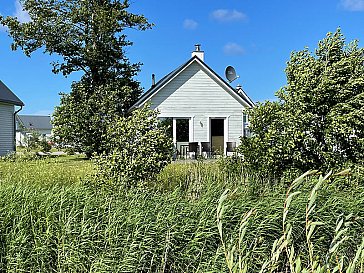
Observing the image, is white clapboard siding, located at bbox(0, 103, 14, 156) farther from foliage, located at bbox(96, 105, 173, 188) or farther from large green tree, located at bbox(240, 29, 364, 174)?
large green tree, located at bbox(240, 29, 364, 174)

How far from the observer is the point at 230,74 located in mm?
22422

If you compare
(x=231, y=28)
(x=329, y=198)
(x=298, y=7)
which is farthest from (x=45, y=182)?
(x=231, y=28)

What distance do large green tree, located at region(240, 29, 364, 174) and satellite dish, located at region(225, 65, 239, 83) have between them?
1506 cm

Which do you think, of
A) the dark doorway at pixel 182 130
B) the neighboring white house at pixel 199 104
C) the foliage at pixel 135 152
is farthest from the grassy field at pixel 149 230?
the neighboring white house at pixel 199 104

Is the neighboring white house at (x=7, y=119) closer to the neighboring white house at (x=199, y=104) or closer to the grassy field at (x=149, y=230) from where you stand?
the neighboring white house at (x=199, y=104)

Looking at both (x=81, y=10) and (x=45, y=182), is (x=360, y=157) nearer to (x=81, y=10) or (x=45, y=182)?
(x=45, y=182)

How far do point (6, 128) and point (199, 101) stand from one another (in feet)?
36.3

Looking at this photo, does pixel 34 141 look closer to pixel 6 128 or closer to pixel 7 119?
pixel 6 128

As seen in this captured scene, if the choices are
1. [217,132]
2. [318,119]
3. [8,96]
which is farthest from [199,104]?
[318,119]

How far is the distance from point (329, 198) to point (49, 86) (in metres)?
18.8

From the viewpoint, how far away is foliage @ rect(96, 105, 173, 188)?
6.51 m

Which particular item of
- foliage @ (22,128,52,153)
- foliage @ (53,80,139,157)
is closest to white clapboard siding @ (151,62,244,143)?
foliage @ (53,80,139,157)

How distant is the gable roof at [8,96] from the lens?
22.1 meters

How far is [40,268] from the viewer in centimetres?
378
